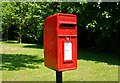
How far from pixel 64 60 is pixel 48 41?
40cm

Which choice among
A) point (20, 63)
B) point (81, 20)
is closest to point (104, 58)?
point (81, 20)

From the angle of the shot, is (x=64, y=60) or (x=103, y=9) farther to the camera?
(x=103, y=9)

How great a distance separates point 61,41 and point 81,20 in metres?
15.5

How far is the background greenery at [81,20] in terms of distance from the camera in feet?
54.3

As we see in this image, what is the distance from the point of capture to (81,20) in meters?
19.0

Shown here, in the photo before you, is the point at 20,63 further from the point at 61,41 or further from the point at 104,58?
the point at 61,41

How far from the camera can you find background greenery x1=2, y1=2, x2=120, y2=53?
16.5 metres

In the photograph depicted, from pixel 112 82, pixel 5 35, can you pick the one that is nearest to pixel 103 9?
pixel 112 82

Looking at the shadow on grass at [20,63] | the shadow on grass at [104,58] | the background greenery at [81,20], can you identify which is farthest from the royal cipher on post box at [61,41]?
the background greenery at [81,20]

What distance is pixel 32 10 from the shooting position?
33.8 m

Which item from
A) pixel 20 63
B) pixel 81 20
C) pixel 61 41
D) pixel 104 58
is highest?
pixel 61 41

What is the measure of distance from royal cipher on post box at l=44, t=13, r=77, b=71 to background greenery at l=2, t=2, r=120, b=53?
1232 cm

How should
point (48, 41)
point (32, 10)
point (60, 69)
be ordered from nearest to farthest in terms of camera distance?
point (60, 69) < point (48, 41) < point (32, 10)

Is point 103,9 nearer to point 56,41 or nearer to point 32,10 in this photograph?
point 56,41
